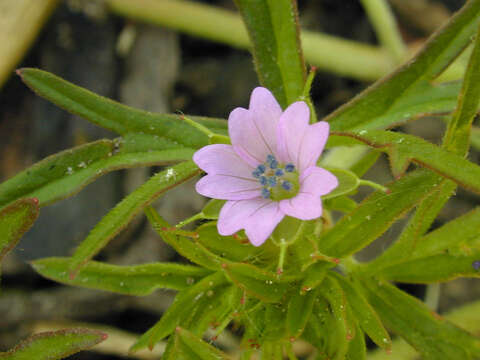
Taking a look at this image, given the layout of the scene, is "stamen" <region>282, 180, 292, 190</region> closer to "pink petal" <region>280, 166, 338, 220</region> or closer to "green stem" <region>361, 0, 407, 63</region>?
"pink petal" <region>280, 166, 338, 220</region>

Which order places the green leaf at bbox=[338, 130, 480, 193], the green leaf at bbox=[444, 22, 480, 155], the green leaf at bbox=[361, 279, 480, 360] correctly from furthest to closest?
the green leaf at bbox=[361, 279, 480, 360], the green leaf at bbox=[444, 22, 480, 155], the green leaf at bbox=[338, 130, 480, 193]

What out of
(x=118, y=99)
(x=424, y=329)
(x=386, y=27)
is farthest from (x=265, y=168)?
(x=118, y=99)

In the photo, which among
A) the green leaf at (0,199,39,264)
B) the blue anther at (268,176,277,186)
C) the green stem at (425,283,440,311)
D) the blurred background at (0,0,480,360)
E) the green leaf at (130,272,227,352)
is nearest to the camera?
the blue anther at (268,176,277,186)

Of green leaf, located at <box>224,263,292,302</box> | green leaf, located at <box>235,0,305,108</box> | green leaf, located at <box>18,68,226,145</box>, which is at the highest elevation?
green leaf, located at <box>235,0,305,108</box>

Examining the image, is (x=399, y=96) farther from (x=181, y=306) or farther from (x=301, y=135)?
(x=181, y=306)

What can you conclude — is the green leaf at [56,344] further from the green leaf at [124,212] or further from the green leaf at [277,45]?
the green leaf at [277,45]

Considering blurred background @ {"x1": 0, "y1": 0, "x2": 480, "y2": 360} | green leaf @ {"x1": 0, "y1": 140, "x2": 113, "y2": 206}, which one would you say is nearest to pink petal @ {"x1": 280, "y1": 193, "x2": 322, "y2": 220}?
green leaf @ {"x1": 0, "y1": 140, "x2": 113, "y2": 206}

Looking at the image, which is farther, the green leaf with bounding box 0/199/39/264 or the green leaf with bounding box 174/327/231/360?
the green leaf with bounding box 0/199/39/264
